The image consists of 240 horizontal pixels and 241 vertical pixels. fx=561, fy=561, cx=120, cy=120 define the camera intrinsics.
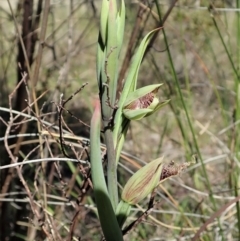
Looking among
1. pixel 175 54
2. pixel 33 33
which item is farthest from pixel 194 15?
pixel 175 54

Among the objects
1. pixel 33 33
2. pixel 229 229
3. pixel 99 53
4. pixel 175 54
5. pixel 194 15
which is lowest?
pixel 175 54

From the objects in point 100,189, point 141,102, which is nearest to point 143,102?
point 141,102

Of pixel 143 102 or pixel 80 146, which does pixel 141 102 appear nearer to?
pixel 143 102

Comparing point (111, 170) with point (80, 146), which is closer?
point (111, 170)

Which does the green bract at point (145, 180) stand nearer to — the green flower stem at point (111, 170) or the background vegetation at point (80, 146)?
the green flower stem at point (111, 170)

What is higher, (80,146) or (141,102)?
(141,102)

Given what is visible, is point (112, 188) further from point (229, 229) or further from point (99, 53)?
point (229, 229)

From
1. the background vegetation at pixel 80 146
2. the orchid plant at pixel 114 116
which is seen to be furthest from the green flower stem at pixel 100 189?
the background vegetation at pixel 80 146
